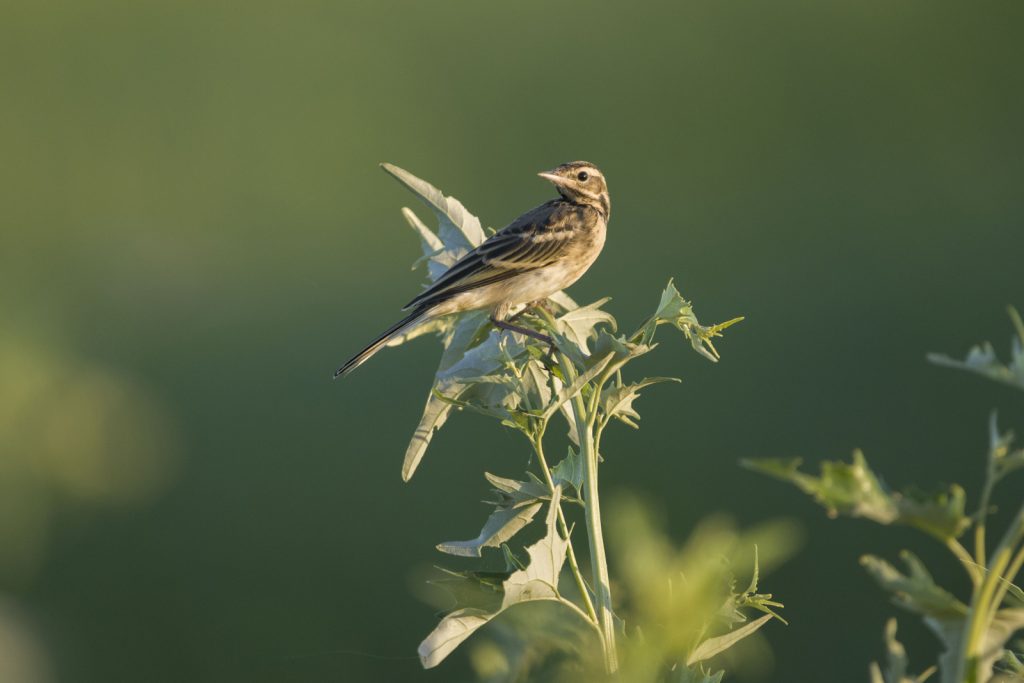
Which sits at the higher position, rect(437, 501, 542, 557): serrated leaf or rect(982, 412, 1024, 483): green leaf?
rect(982, 412, 1024, 483): green leaf

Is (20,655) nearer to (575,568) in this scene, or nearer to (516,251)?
(516,251)

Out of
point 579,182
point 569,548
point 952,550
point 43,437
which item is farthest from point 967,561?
point 43,437

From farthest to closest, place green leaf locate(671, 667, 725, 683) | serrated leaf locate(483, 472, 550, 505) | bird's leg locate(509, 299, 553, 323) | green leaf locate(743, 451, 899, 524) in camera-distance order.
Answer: bird's leg locate(509, 299, 553, 323) → serrated leaf locate(483, 472, 550, 505) → green leaf locate(671, 667, 725, 683) → green leaf locate(743, 451, 899, 524)

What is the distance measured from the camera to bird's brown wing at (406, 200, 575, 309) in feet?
7.61

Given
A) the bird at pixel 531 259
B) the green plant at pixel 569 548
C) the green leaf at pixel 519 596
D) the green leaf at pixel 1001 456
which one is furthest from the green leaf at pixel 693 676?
the bird at pixel 531 259

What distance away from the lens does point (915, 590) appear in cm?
60

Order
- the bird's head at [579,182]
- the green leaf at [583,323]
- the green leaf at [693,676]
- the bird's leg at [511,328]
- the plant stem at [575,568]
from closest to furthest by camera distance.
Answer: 1. the green leaf at [693,676]
2. the plant stem at [575,568]
3. the green leaf at [583,323]
4. the bird's leg at [511,328]
5. the bird's head at [579,182]

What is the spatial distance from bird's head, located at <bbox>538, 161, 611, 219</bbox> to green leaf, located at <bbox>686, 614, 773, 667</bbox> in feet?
7.67

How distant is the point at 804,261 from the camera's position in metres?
12.1

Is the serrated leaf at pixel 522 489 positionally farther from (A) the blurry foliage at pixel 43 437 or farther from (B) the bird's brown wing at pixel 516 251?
(A) the blurry foliage at pixel 43 437

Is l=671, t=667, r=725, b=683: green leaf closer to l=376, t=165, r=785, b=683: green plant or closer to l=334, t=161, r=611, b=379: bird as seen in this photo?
l=376, t=165, r=785, b=683: green plant

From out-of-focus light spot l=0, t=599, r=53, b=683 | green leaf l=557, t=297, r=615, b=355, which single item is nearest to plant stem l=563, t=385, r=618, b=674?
green leaf l=557, t=297, r=615, b=355

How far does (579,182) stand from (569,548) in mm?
2321

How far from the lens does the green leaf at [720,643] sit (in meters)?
0.96
